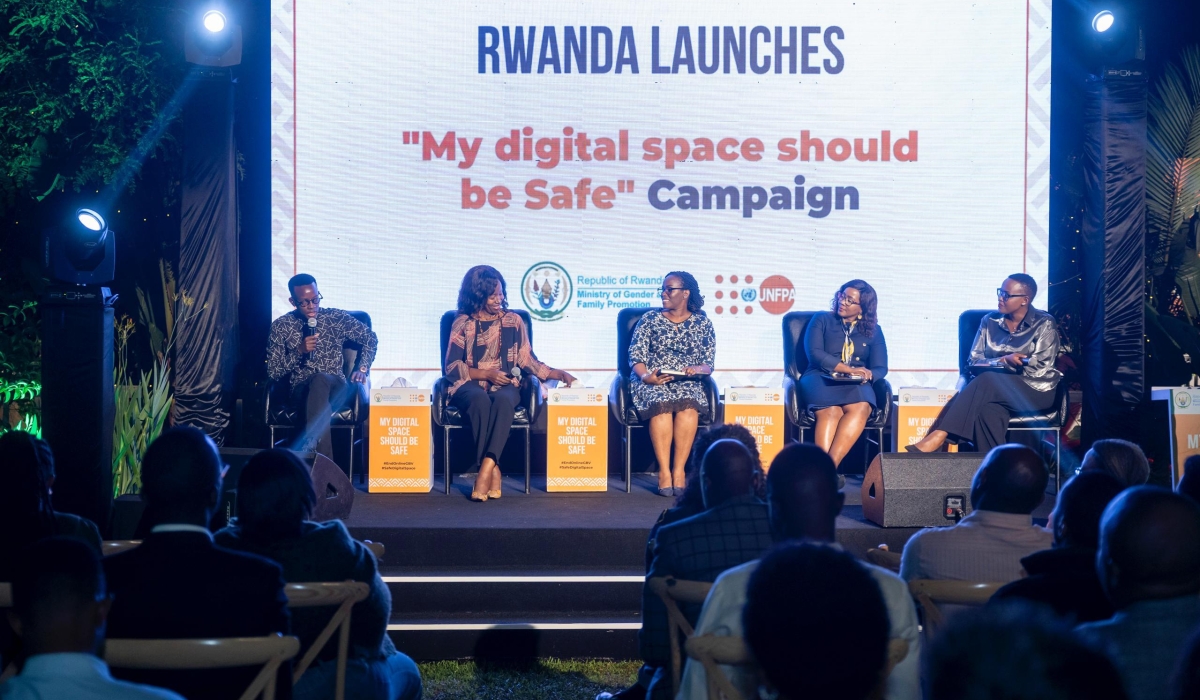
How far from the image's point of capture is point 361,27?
627 cm

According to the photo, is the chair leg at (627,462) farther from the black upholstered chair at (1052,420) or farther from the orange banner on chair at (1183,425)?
the orange banner on chair at (1183,425)

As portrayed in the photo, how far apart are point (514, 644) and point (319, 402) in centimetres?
200

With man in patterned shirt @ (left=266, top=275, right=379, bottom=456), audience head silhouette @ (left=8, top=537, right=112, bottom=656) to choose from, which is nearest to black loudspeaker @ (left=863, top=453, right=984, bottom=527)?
man in patterned shirt @ (left=266, top=275, right=379, bottom=456)

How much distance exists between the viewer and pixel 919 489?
4578mm

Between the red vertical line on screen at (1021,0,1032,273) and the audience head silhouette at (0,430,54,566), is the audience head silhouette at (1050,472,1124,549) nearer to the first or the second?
the audience head silhouette at (0,430,54,566)

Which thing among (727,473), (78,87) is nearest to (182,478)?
(727,473)

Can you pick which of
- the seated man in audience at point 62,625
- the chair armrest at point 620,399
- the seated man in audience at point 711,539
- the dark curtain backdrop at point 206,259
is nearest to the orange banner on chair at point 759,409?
the chair armrest at point 620,399

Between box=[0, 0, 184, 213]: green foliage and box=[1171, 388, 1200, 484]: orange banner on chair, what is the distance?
5450mm

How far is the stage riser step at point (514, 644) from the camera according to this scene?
4.07 meters

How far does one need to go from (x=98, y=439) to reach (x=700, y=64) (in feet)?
12.4

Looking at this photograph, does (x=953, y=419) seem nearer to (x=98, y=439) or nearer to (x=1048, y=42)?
(x=1048, y=42)

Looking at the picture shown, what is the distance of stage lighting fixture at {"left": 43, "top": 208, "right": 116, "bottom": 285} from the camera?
4.44 m

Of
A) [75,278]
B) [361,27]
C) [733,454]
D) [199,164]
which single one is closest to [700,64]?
[361,27]

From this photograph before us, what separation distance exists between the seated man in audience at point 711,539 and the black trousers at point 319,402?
3160 millimetres
